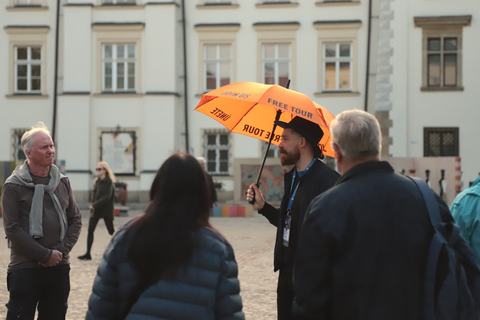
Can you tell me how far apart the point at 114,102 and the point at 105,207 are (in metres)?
17.1

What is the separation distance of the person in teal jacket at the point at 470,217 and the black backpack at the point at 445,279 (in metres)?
1.19

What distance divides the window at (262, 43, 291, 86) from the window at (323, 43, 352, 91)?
1.45 meters

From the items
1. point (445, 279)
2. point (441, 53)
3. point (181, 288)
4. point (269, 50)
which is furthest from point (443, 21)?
point (181, 288)

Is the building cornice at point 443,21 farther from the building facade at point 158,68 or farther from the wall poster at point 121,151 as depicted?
the wall poster at point 121,151

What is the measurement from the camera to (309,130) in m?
5.34

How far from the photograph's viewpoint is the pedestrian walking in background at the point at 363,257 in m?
3.30

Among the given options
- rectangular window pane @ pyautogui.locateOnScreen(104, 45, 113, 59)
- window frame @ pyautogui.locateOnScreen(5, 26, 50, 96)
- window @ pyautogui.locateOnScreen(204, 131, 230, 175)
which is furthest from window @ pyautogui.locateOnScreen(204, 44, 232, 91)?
window frame @ pyautogui.locateOnScreen(5, 26, 50, 96)

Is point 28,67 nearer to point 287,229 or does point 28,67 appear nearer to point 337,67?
point 337,67

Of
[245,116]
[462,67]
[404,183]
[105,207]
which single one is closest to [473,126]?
[462,67]

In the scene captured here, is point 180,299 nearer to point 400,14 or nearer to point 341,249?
point 341,249

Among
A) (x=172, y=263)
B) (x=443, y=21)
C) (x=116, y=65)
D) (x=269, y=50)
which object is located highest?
(x=443, y=21)

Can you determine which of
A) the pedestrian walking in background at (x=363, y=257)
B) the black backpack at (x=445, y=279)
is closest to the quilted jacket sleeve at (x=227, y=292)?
Result: the pedestrian walking in background at (x=363, y=257)

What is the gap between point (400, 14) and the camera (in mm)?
28594

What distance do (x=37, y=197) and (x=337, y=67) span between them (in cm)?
2522
